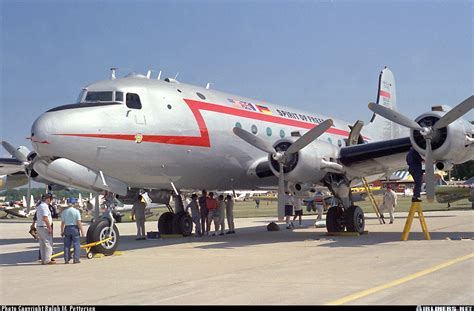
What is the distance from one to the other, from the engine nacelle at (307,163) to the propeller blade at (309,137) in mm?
164

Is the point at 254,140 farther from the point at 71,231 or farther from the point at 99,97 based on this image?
the point at 71,231

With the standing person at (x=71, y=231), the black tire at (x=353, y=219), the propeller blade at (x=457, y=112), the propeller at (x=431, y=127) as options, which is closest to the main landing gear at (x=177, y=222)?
the black tire at (x=353, y=219)

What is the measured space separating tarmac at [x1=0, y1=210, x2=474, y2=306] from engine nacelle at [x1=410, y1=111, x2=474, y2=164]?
2.02 m

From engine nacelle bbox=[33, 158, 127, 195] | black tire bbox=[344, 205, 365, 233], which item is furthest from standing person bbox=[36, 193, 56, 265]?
black tire bbox=[344, 205, 365, 233]

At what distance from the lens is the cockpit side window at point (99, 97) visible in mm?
13164

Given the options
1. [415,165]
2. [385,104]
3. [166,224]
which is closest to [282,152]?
[415,165]

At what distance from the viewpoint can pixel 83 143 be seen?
1202cm

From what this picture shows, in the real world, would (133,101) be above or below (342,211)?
above

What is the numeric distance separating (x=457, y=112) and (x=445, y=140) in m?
0.78

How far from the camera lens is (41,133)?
38.1ft

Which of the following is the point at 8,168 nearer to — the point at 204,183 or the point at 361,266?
the point at 204,183

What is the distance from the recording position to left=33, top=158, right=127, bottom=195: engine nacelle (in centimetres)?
1207

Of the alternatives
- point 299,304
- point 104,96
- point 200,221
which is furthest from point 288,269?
point 200,221

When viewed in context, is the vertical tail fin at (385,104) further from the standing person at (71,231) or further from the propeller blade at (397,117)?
the standing person at (71,231)
